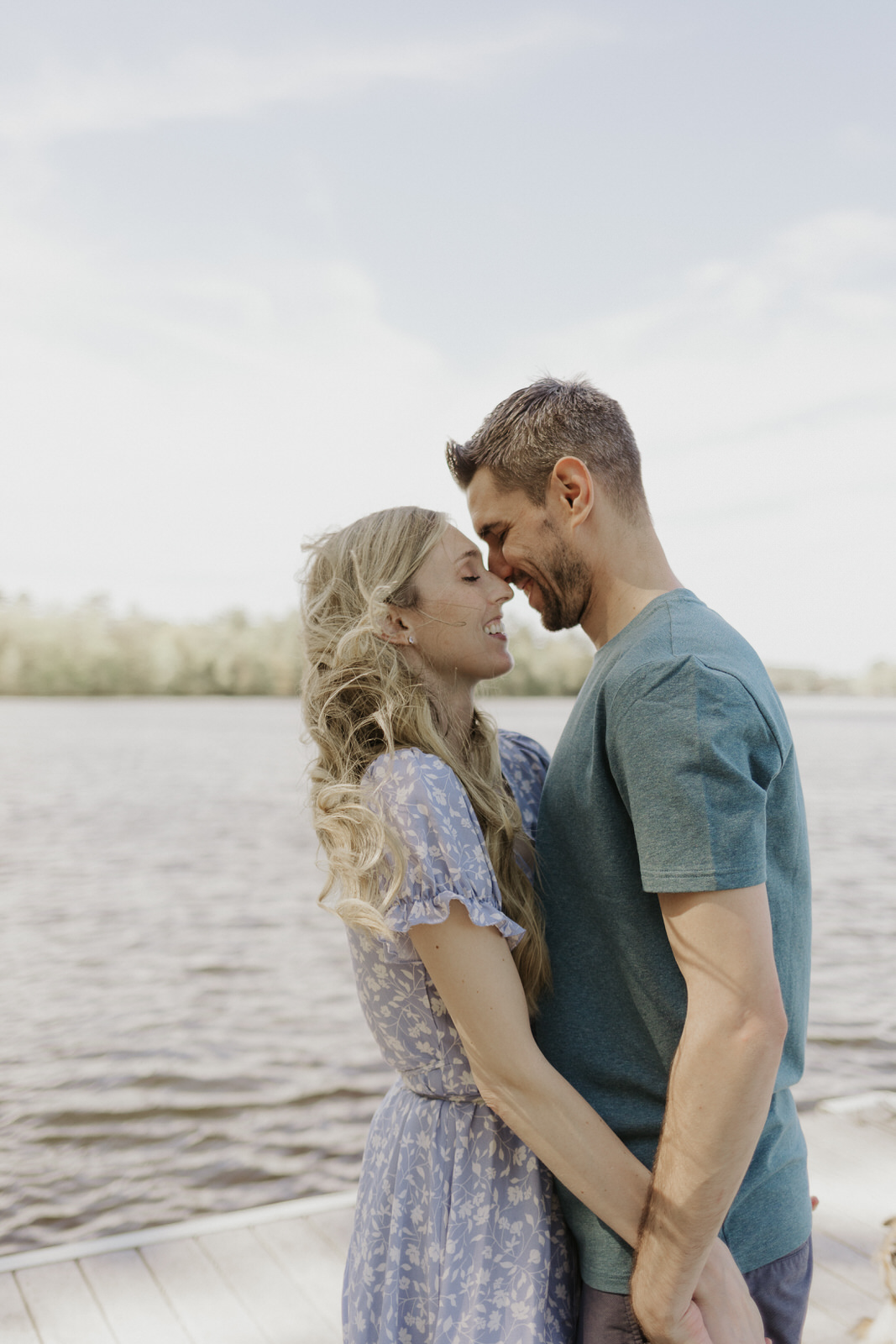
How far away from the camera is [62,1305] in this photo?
2.73 meters

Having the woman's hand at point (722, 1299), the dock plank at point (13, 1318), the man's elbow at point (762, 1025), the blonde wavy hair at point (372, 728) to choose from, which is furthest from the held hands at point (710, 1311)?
the dock plank at point (13, 1318)

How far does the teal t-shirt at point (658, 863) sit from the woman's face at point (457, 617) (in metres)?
0.23

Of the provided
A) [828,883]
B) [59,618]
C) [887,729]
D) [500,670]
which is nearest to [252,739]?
[59,618]

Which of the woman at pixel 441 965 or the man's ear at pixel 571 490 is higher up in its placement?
the man's ear at pixel 571 490

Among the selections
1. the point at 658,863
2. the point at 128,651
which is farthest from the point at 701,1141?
the point at 128,651

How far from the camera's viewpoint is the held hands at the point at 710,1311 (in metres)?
1.22

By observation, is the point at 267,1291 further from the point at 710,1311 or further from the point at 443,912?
the point at 443,912

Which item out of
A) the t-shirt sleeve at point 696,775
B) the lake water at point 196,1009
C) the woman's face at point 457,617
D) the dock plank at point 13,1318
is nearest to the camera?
the t-shirt sleeve at point 696,775

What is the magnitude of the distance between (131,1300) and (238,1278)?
28cm

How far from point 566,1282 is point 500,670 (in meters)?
0.85

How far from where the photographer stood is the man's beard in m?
1.52

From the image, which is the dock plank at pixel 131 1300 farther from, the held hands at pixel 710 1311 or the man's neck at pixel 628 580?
the man's neck at pixel 628 580

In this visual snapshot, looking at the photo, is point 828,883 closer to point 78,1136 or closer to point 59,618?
point 78,1136

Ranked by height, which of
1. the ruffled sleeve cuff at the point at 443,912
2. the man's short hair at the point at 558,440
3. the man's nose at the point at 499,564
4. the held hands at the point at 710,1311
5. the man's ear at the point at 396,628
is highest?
the man's short hair at the point at 558,440
